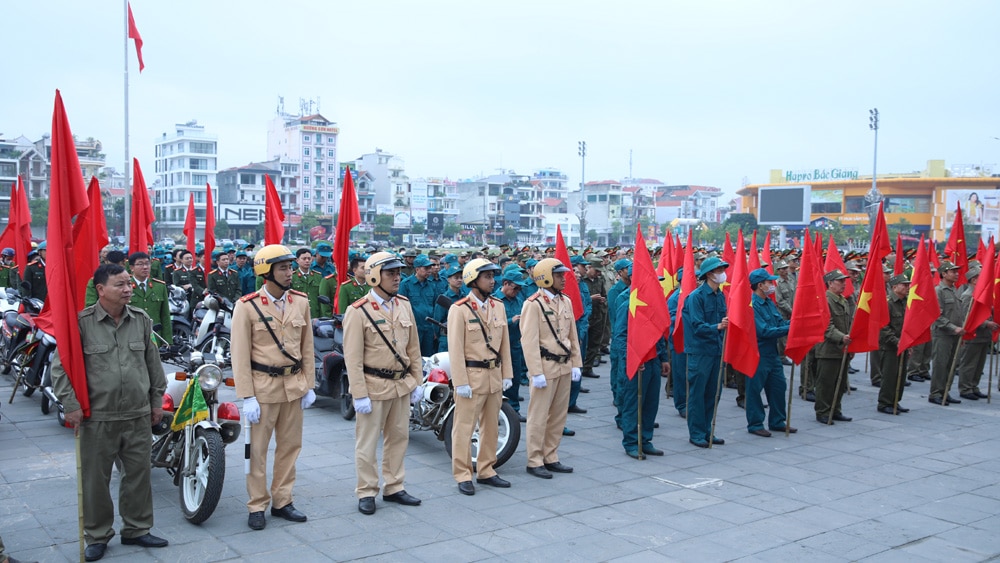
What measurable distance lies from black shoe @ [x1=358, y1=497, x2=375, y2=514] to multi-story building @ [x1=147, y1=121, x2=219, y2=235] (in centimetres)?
7989

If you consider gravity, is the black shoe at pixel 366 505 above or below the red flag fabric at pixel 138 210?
below

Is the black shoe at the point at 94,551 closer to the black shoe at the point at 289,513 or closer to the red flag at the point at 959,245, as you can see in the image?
the black shoe at the point at 289,513

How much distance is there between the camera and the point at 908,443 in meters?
9.06

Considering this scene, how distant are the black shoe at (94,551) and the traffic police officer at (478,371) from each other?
2.69 metres

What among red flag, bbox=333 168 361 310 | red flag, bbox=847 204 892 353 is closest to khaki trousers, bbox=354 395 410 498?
red flag, bbox=333 168 361 310

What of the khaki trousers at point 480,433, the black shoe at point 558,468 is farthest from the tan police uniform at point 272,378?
the black shoe at point 558,468

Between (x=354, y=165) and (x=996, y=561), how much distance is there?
9666cm

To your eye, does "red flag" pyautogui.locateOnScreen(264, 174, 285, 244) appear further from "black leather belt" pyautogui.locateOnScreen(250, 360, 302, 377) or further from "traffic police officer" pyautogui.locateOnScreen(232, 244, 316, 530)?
"black leather belt" pyautogui.locateOnScreen(250, 360, 302, 377)

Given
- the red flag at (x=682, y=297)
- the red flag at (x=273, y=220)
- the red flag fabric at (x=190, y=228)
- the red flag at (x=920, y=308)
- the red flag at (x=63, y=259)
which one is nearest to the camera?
the red flag at (x=63, y=259)

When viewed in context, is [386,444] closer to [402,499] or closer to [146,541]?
[402,499]

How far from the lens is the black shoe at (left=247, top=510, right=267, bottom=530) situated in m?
5.82

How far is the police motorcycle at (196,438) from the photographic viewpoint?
579 cm

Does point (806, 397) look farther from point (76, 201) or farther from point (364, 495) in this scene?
point (76, 201)

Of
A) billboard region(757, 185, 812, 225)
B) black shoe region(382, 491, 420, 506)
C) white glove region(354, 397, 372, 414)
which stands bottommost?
black shoe region(382, 491, 420, 506)
